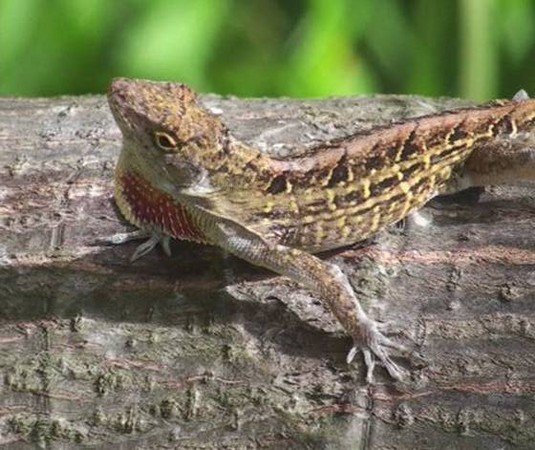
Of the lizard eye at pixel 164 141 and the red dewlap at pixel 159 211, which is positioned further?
the red dewlap at pixel 159 211

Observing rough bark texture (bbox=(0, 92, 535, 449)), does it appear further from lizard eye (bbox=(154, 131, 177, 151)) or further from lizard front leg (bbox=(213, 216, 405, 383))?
lizard eye (bbox=(154, 131, 177, 151))

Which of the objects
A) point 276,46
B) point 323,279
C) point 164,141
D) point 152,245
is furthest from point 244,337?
point 276,46

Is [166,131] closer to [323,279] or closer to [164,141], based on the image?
[164,141]

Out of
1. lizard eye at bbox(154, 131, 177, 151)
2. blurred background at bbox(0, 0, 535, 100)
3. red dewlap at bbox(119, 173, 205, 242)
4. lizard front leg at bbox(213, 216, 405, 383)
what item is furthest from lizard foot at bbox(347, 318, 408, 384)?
blurred background at bbox(0, 0, 535, 100)

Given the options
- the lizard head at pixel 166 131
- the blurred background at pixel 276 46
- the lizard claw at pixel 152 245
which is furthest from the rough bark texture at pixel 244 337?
the blurred background at pixel 276 46

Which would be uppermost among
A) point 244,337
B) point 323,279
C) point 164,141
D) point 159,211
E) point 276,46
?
point 276,46

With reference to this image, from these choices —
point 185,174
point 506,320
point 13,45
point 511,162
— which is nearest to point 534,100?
point 511,162

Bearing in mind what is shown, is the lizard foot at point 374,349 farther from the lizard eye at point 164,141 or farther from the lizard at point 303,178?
the lizard eye at point 164,141
